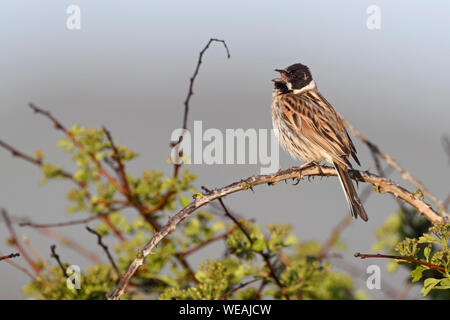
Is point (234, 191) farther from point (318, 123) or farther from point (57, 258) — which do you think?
point (318, 123)

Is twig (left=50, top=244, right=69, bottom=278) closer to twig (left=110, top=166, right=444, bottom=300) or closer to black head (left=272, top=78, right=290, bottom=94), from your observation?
twig (left=110, top=166, right=444, bottom=300)

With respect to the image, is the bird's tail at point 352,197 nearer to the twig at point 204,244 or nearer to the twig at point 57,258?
the twig at point 204,244

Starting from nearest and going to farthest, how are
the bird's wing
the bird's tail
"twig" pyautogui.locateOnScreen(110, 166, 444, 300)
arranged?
"twig" pyautogui.locateOnScreen(110, 166, 444, 300), the bird's tail, the bird's wing

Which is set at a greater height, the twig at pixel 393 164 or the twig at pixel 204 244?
the twig at pixel 393 164

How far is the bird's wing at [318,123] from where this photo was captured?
18.0ft

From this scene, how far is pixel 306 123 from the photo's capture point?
230 inches

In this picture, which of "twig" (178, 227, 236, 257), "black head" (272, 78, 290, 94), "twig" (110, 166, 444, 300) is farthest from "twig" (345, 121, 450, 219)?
"black head" (272, 78, 290, 94)

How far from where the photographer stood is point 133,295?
4508mm

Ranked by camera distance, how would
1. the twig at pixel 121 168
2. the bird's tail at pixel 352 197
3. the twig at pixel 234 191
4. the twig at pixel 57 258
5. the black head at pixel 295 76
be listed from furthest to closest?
the black head at pixel 295 76, the twig at pixel 121 168, the bird's tail at pixel 352 197, the twig at pixel 57 258, the twig at pixel 234 191

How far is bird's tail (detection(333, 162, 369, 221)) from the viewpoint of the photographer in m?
4.36

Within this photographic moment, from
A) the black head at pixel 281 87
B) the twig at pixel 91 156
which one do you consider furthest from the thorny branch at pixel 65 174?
the black head at pixel 281 87

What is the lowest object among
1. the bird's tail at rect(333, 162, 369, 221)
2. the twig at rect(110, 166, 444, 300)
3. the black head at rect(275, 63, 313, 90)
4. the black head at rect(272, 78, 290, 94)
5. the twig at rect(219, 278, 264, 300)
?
the twig at rect(219, 278, 264, 300)
